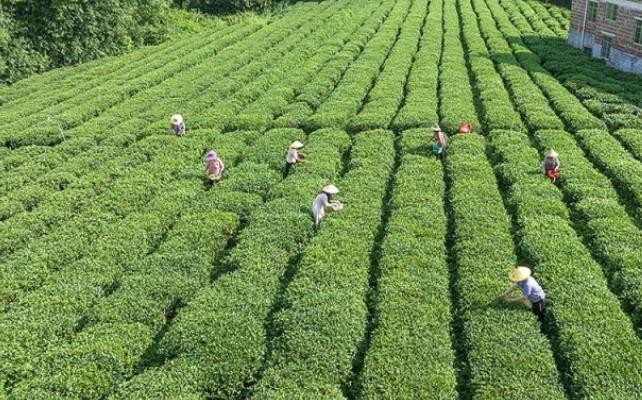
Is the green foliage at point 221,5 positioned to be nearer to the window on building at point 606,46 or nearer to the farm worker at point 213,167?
the window on building at point 606,46

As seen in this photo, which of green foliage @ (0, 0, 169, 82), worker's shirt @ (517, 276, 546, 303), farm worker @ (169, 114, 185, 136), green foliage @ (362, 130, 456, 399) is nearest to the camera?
green foliage @ (362, 130, 456, 399)

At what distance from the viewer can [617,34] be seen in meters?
37.0

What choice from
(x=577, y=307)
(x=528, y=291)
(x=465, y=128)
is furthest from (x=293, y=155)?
(x=577, y=307)

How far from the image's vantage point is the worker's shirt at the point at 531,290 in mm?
12922

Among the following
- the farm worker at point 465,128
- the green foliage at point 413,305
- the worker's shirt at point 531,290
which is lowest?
the green foliage at point 413,305

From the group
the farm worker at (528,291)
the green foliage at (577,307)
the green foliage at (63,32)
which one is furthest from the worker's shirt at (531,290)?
the green foliage at (63,32)

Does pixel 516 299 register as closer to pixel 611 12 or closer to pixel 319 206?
pixel 319 206

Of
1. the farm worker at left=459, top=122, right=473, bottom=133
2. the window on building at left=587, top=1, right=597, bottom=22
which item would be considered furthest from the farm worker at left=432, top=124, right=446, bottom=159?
the window on building at left=587, top=1, right=597, bottom=22

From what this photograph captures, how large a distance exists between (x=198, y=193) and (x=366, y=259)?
702 cm

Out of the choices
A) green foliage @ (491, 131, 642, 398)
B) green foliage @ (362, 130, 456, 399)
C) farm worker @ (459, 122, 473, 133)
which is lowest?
green foliage @ (491, 131, 642, 398)

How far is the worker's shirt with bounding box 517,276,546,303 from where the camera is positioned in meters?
12.9

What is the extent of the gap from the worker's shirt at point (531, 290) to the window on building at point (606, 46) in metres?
30.8

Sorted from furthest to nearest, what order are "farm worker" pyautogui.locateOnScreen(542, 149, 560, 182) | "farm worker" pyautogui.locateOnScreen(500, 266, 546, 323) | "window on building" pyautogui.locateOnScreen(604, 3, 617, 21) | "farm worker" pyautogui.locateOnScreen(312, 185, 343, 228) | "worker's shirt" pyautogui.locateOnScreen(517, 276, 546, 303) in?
"window on building" pyautogui.locateOnScreen(604, 3, 617, 21) < "farm worker" pyautogui.locateOnScreen(542, 149, 560, 182) < "farm worker" pyautogui.locateOnScreen(312, 185, 343, 228) < "worker's shirt" pyautogui.locateOnScreen(517, 276, 546, 303) < "farm worker" pyautogui.locateOnScreen(500, 266, 546, 323)

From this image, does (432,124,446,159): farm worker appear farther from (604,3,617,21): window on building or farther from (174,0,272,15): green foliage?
(174,0,272,15): green foliage
